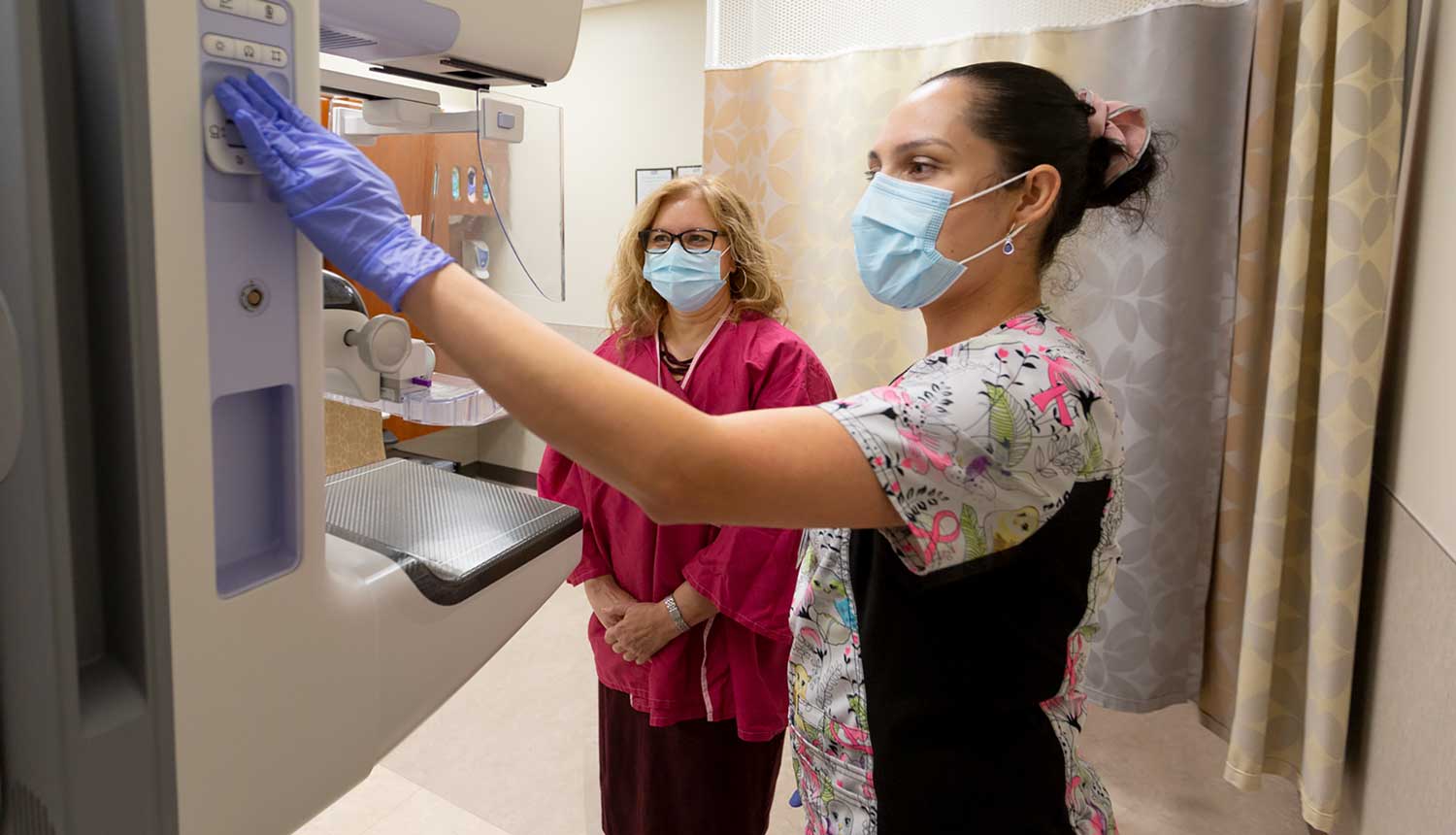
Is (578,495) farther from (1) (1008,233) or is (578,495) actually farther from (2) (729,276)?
(1) (1008,233)

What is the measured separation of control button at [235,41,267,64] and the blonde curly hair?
1.20 m

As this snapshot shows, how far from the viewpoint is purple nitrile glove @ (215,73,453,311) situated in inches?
23.6

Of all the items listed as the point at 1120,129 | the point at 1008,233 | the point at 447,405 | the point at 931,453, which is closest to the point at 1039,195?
the point at 1008,233

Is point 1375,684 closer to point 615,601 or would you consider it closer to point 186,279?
point 615,601

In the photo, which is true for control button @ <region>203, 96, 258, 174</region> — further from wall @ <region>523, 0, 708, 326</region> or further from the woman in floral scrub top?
wall @ <region>523, 0, 708, 326</region>

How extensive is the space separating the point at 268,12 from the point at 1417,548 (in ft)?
5.15

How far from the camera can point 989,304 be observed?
102 centimetres

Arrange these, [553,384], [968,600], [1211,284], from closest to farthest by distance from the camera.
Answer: [553,384]
[968,600]
[1211,284]

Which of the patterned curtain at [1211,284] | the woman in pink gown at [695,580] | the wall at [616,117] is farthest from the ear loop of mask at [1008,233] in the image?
the wall at [616,117]

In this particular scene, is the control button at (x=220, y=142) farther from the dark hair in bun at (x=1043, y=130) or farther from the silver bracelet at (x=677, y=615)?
the silver bracelet at (x=677, y=615)

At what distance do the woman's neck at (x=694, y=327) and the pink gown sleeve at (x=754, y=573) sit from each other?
9.2 inches

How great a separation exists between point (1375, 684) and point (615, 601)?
4.40 feet

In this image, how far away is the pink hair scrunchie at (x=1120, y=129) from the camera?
1.07 meters

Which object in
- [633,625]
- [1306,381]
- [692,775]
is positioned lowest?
[692,775]
